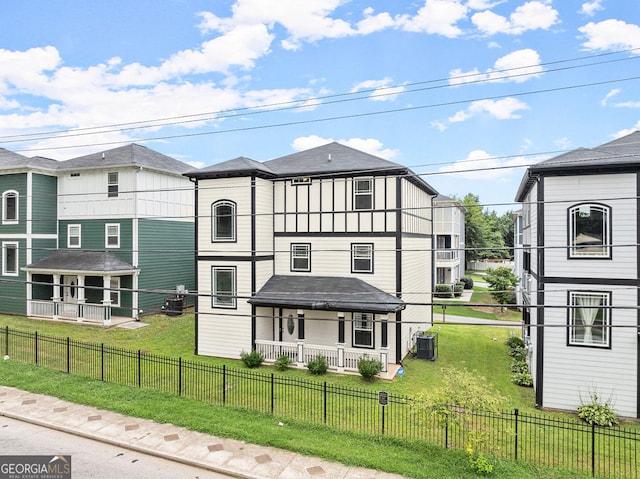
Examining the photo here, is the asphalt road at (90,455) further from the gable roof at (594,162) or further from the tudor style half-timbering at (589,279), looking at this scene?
the gable roof at (594,162)

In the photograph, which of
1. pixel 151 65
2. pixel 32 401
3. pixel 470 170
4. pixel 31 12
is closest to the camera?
pixel 470 170

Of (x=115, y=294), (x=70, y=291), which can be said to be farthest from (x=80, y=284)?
(x=70, y=291)

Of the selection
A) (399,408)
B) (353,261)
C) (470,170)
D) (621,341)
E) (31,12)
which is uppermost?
(31,12)

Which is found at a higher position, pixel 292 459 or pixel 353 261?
pixel 353 261

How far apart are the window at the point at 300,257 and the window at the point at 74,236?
15.5 metres

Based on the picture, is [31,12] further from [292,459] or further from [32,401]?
[292,459]

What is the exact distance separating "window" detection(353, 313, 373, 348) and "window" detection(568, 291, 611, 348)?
7.08 metres

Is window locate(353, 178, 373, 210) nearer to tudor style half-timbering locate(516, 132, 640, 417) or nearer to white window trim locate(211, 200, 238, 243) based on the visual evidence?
white window trim locate(211, 200, 238, 243)

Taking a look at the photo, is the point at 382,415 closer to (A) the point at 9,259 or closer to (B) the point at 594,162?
(B) the point at 594,162

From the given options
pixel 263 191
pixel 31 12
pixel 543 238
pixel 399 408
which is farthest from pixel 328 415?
pixel 31 12

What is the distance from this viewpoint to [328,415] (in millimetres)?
11070

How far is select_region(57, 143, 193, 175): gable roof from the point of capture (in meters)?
24.2

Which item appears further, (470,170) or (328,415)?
(328,415)

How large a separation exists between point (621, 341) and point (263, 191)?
13757mm
